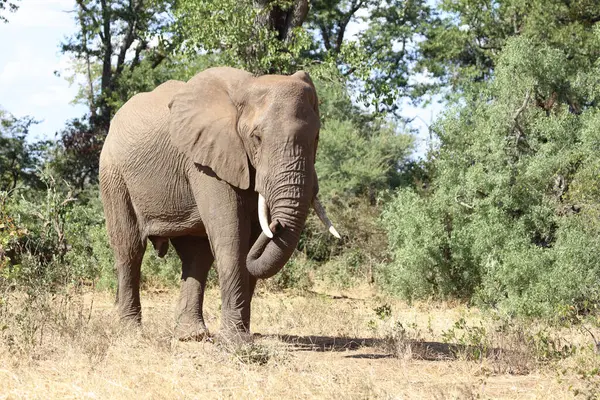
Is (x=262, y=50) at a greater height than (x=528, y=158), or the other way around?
(x=262, y=50)

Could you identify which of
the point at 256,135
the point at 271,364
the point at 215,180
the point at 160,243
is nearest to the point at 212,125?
the point at 215,180

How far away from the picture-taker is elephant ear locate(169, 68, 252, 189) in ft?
28.3

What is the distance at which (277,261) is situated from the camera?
8.23 metres

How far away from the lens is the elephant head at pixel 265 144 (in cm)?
813

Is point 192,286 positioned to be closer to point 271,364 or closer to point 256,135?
point 256,135

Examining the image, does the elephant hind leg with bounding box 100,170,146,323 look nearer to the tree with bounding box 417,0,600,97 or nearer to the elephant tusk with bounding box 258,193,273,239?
the elephant tusk with bounding box 258,193,273,239

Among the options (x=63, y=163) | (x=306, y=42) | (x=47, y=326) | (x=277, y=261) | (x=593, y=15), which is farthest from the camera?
(x=63, y=163)

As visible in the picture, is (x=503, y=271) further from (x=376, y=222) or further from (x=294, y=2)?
(x=294, y=2)

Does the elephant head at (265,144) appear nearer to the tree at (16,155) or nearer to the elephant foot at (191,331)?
the elephant foot at (191,331)

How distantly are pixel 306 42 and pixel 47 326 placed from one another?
7702 millimetres

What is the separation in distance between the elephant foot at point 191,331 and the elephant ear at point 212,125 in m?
1.83

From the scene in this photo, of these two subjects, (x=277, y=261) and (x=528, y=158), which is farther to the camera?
(x=528, y=158)

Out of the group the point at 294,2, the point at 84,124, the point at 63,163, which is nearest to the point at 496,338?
the point at 294,2

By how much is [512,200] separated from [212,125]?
608 cm
